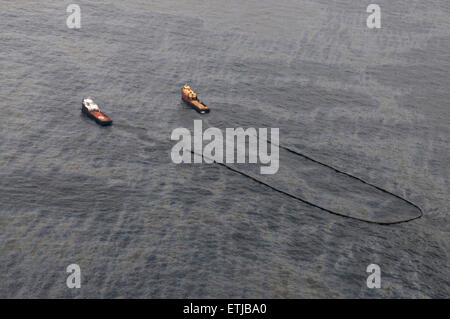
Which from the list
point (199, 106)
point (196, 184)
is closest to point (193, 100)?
point (199, 106)

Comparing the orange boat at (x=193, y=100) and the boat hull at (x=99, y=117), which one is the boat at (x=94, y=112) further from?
the orange boat at (x=193, y=100)

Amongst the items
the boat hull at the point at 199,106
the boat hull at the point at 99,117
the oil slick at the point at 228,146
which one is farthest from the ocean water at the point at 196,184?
the boat hull at the point at 199,106

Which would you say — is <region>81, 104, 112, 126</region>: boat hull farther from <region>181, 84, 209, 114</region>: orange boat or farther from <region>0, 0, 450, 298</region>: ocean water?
<region>181, 84, 209, 114</region>: orange boat

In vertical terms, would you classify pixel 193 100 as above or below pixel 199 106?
above

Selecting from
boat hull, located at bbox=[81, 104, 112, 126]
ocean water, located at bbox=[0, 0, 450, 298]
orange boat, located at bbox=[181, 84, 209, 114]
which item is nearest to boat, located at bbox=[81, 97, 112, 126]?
boat hull, located at bbox=[81, 104, 112, 126]

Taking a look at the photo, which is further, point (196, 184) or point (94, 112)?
point (94, 112)

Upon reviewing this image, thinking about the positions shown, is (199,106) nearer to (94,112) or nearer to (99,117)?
(99,117)

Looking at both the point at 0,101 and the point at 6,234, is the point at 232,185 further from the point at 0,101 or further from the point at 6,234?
the point at 0,101
